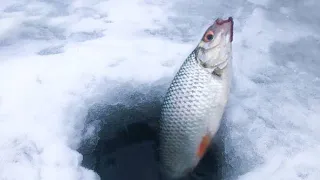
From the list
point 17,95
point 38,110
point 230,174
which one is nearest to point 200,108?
point 230,174

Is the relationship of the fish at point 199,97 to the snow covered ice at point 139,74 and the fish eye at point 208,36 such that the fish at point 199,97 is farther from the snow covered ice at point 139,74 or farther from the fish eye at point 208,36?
the snow covered ice at point 139,74

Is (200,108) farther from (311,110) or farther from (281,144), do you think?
(311,110)

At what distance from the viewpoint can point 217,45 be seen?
5.35ft

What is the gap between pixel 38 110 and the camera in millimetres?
1790

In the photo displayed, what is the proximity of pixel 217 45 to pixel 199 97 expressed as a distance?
270mm

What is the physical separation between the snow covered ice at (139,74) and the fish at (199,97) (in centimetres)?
20

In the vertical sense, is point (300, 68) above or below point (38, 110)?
above

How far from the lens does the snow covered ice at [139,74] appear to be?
158cm

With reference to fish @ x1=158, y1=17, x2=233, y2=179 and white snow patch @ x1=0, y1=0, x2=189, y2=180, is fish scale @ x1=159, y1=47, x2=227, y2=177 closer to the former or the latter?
fish @ x1=158, y1=17, x2=233, y2=179

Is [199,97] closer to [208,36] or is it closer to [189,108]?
[189,108]

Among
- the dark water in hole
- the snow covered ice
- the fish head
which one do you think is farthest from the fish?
the dark water in hole

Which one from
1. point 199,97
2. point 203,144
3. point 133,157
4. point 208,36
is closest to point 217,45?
point 208,36

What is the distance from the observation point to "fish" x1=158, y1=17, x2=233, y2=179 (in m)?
1.61

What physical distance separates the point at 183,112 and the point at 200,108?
8cm
